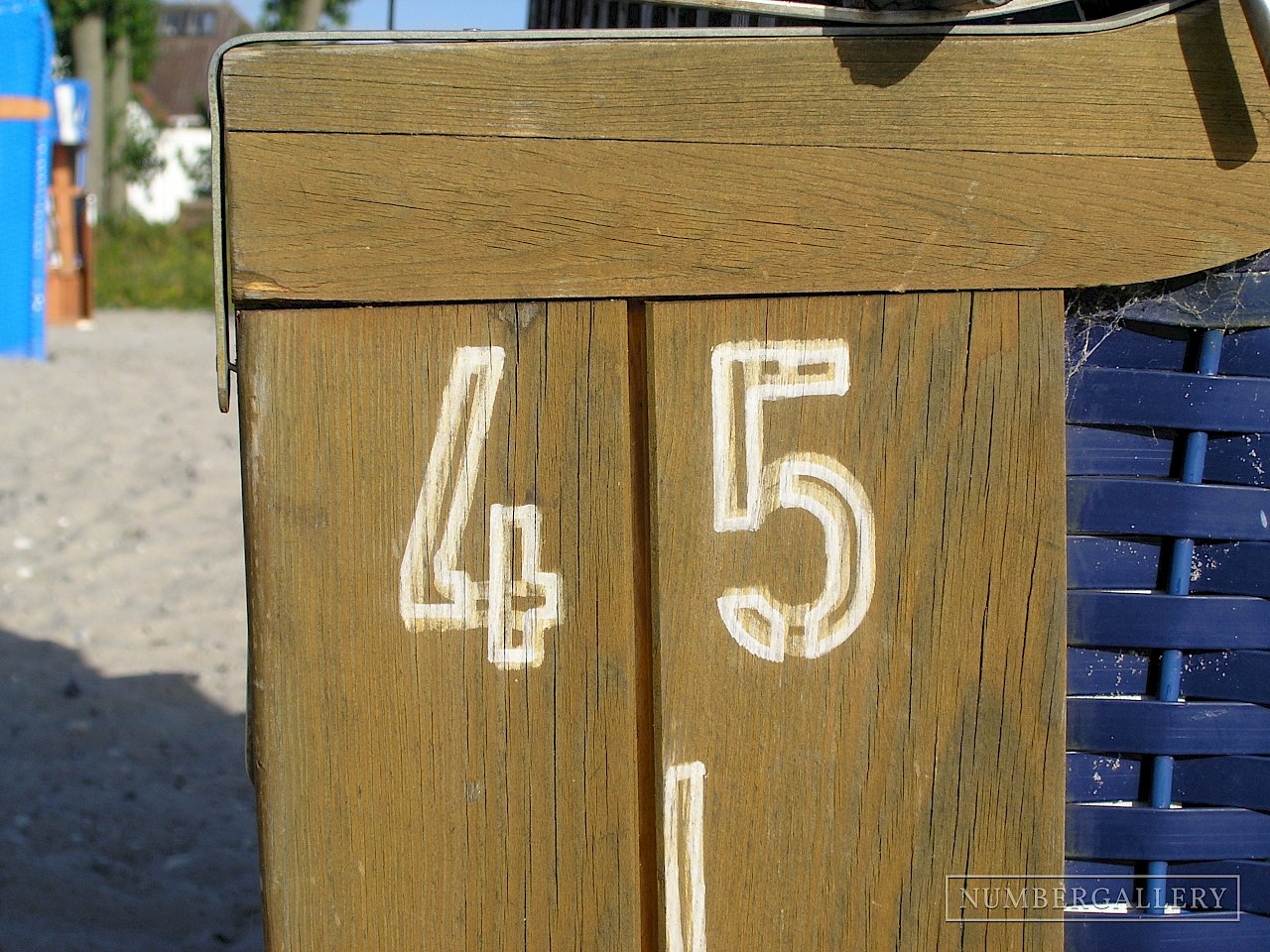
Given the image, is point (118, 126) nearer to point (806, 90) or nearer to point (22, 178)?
point (22, 178)

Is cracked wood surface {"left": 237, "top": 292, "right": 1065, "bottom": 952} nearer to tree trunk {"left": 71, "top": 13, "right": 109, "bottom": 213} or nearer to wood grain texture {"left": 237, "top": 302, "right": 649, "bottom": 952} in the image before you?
wood grain texture {"left": 237, "top": 302, "right": 649, "bottom": 952}

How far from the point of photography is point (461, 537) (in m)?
1.39

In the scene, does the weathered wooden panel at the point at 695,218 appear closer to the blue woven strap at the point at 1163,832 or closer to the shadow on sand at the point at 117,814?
the blue woven strap at the point at 1163,832

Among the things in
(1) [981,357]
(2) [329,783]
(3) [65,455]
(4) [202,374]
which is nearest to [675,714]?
(2) [329,783]

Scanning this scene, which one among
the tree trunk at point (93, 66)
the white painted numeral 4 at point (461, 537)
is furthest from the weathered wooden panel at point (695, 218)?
the tree trunk at point (93, 66)

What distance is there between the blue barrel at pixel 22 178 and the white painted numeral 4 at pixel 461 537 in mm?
7983

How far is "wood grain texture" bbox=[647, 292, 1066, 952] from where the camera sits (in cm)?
143

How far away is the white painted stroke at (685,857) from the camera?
57.0 inches

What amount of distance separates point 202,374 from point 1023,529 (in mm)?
7714

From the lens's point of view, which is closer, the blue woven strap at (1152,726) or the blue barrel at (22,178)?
the blue woven strap at (1152,726)

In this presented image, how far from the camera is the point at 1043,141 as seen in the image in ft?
4.65

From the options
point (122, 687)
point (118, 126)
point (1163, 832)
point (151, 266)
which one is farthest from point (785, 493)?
point (118, 126)

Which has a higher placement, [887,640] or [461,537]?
[461,537]

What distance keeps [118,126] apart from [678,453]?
23.8 meters
